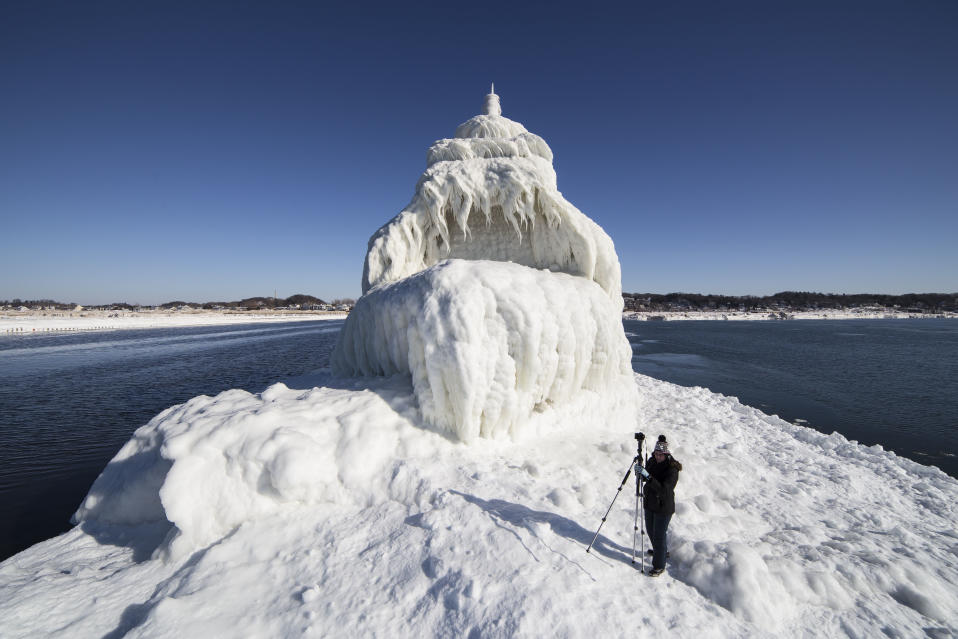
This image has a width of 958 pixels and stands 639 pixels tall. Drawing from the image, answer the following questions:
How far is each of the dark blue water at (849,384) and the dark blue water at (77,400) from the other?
23361 millimetres

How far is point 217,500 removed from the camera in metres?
5.00

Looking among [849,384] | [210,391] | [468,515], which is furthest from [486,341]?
[849,384]

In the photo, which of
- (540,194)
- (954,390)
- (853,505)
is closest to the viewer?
(853,505)

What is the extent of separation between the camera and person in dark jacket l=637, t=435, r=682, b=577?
429 centimetres

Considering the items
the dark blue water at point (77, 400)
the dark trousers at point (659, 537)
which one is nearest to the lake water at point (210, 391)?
the dark blue water at point (77, 400)

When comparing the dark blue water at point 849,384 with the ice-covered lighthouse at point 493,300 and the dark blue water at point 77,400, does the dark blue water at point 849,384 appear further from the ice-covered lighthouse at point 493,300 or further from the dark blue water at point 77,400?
the dark blue water at point 77,400

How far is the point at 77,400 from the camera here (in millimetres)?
16266

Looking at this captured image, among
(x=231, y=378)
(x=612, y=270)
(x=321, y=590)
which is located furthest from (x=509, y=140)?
(x=231, y=378)

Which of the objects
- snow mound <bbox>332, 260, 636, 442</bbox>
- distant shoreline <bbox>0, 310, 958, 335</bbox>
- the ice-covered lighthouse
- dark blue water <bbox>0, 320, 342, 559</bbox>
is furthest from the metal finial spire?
distant shoreline <bbox>0, 310, 958, 335</bbox>

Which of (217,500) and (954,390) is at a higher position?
(217,500)

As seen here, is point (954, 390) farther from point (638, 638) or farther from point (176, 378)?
point (176, 378)

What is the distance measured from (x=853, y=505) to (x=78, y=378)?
33.8 m

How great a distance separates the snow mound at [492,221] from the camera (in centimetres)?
1048

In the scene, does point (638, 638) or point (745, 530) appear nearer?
point (638, 638)
